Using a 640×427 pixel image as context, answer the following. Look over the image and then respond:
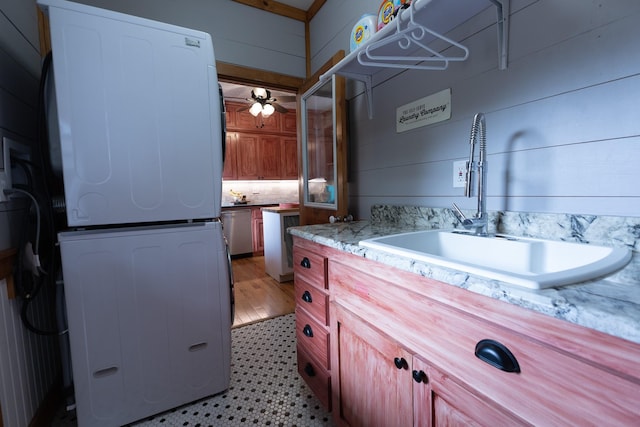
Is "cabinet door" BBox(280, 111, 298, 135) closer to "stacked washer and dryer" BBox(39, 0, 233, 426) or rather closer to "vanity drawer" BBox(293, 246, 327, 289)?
"stacked washer and dryer" BBox(39, 0, 233, 426)

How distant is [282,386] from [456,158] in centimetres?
151

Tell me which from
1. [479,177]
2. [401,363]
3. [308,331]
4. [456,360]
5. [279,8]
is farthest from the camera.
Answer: [279,8]

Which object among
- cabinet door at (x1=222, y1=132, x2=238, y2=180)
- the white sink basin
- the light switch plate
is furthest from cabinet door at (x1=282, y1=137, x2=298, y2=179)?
the white sink basin

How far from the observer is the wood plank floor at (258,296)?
250 centimetres

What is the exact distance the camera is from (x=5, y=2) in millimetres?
1189

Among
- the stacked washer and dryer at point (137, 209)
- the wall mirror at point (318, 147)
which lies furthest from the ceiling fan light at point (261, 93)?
the stacked washer and dryer at point (137, 209)

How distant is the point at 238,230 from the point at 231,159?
126 cm

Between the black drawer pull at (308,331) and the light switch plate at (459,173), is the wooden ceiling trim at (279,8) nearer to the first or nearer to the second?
the light switch plate at (459,173)

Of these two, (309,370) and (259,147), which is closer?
(309,370)

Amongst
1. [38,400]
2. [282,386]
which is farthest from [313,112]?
[38,400]

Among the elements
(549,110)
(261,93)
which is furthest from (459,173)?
(261,93)

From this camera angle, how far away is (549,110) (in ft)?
3.04

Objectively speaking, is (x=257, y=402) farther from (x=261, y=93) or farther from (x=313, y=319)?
(x=261, y=93)

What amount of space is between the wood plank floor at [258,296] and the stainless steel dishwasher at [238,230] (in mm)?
642
